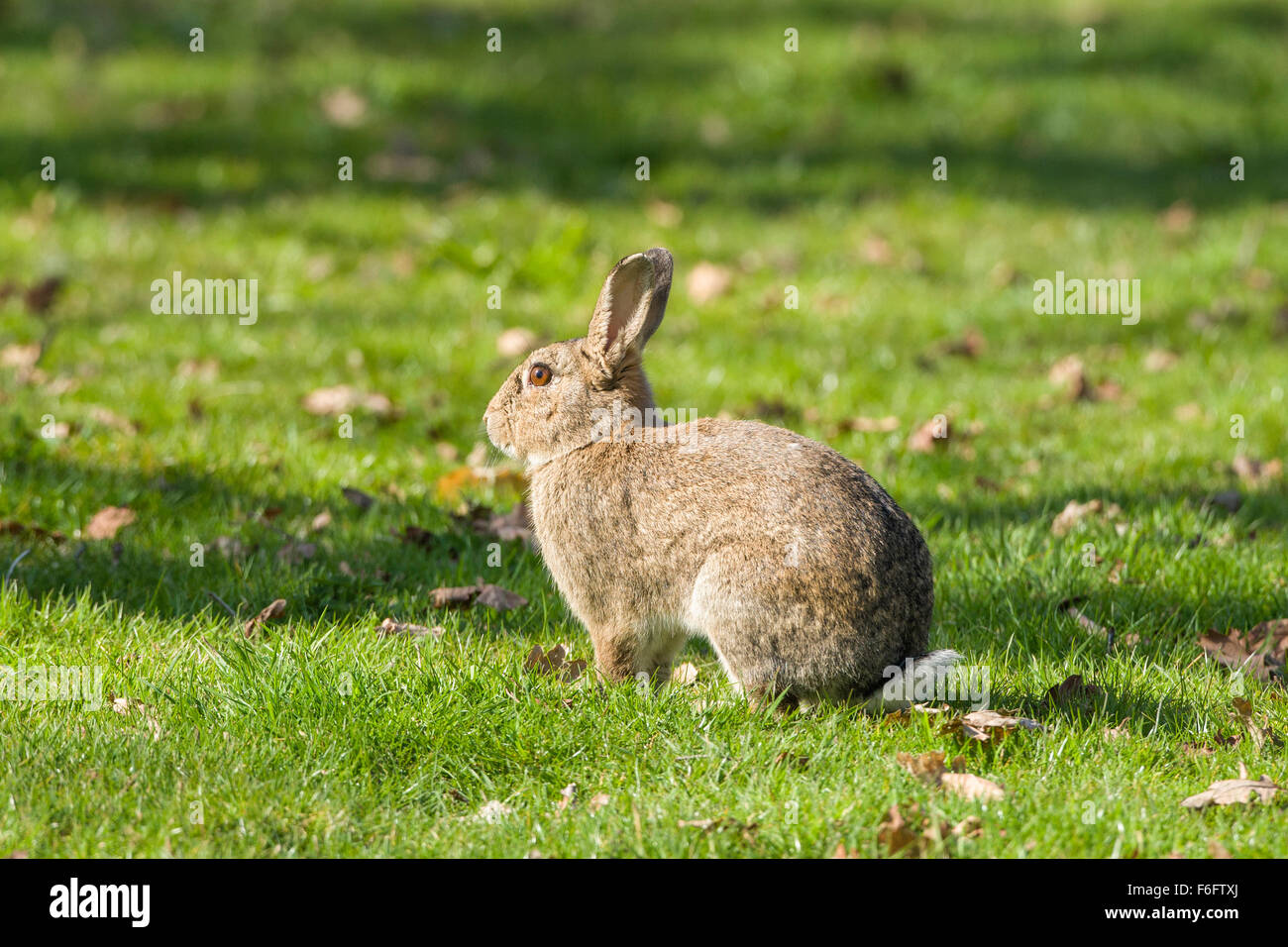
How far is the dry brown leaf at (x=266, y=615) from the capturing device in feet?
16.0

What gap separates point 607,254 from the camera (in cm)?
1036

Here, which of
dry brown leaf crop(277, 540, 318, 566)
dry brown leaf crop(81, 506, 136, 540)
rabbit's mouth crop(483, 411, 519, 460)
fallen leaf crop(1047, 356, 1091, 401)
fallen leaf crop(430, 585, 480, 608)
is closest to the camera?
rabbit's mouth crop(483, 411, 519, 460)

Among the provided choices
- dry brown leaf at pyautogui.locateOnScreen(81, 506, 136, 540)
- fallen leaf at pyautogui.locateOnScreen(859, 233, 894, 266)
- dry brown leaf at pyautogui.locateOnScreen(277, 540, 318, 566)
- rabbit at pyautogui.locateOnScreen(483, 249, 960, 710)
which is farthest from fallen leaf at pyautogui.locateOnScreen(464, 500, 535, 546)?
fallen leaf at pyautogui.locateOnScreen(859, 233, 894, 266)

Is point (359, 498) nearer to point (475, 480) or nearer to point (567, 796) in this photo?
point (475, 480)

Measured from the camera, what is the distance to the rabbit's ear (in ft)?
15.5

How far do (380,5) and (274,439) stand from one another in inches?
365

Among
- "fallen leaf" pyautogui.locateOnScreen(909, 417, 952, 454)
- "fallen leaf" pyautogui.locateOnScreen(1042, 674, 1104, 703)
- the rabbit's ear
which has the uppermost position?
the rabbit's ear

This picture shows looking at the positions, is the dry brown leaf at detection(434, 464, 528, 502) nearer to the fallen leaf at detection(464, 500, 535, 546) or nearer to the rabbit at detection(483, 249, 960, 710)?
the fallen leaf at detection(464, 500, 535, 546)

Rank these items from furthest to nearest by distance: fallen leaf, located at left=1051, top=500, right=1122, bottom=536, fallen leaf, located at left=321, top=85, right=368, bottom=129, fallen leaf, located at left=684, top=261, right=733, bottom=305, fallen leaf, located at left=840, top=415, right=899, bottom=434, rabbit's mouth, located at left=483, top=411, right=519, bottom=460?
fallen leaf, located at left=321, top=85, right=368, bottom=129 → fallen leaf, located at left=684, top=261, right=733, bottom=305 → fallen leaf, located at left=840, top=415, right=899, bottom=434 → fallen leaf, located at left=1051, top=500, right=1122, bottom=536 → rabbit's mouth, located at left=483, top=411, right=519, bottom=460

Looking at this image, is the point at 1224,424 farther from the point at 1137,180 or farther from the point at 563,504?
the point at 1137,180

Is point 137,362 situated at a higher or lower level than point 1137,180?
lower

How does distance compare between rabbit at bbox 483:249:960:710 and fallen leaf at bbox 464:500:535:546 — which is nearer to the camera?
rabbit at bbox 483:249:960:710

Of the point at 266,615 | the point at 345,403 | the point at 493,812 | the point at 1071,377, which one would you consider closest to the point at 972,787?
the point at 493,812
